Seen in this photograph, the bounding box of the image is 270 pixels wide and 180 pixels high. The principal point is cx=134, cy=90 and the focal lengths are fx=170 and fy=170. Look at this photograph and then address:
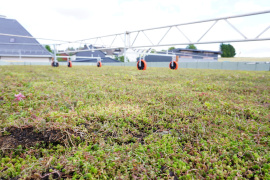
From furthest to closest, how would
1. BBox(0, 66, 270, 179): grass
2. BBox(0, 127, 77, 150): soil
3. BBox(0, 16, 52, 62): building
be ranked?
BBox(0, 16, 52, 62): building, BBox(0, 127, 77, 150): soil, BBox(0, 66, 270, 179): grass

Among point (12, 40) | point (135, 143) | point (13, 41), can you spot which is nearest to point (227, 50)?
point (13, 41)

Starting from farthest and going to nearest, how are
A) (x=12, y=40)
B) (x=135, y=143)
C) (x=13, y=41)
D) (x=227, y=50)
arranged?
(x=227, y=50) < (x=13, y=41) < (x=12, y=40) < (x=135, y=143)

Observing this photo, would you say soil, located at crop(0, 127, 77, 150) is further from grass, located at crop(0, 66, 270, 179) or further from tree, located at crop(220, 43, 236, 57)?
tree, located at crop(220, 43, 236, 57)

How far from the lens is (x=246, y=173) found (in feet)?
3.79

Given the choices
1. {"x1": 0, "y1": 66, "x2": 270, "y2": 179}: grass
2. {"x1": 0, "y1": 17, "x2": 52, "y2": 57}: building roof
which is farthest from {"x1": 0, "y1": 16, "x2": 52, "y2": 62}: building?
{"x1": 0, "y1": 66, "x2": 270, "y2": 179}: grass

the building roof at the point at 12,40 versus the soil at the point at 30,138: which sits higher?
the building roof at the point at 12,40

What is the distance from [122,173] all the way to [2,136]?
Result: 3.84ft

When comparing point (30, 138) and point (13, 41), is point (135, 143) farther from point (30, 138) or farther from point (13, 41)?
point (13, 41)

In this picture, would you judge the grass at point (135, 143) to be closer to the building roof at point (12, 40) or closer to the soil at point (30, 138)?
the soil at point (30, 138)

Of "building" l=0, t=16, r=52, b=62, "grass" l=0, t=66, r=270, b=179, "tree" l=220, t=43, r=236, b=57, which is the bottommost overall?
"grass" l=0, t=66, r=270, b=179

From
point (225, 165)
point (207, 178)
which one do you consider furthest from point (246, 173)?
point (207, 178)

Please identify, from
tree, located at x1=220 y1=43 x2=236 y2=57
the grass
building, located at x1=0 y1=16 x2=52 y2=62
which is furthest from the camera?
tree, located at x1=220 y1=43 x2=236 y2=57

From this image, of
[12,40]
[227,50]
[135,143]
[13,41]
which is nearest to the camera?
[135,143]

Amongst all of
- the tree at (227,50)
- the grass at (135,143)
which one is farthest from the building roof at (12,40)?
the tree at (227,50)
